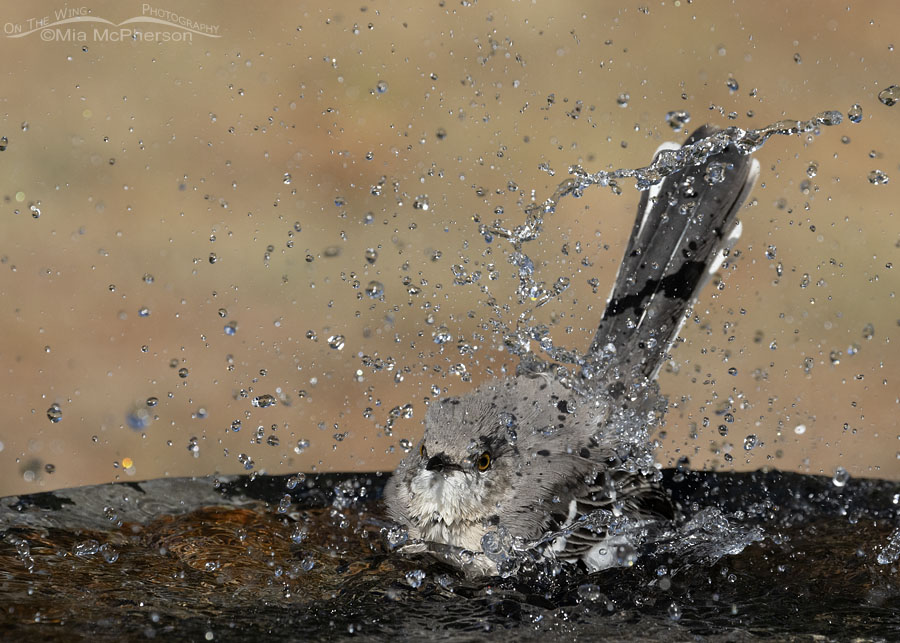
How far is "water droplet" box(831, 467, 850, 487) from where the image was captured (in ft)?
13.3

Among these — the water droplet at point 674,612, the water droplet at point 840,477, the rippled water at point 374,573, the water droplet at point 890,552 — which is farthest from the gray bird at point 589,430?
the water droplet at point 890,552

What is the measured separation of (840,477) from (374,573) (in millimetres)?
2130

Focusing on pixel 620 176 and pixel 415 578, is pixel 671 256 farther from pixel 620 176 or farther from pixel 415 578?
pixel 415 578

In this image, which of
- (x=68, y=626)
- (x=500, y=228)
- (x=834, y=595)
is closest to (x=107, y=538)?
(x=68, y=626)

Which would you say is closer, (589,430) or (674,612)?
(674,612)

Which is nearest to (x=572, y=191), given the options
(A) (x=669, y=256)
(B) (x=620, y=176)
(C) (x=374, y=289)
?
(B) (x=620, y=176)

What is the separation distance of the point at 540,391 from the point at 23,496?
2.19 m

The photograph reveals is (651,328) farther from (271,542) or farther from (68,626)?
(68,626)

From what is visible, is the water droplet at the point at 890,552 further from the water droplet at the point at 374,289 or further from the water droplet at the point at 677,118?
the water droplet at the point at 374,289

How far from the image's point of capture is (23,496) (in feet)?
12.3

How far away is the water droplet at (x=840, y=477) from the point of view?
406 centimetres

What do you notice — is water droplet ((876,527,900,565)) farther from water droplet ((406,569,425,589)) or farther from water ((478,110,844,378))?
water droplet ((406,569,425,589))

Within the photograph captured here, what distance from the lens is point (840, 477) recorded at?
13.5 feet

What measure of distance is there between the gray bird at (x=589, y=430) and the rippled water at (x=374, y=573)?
0.22m
